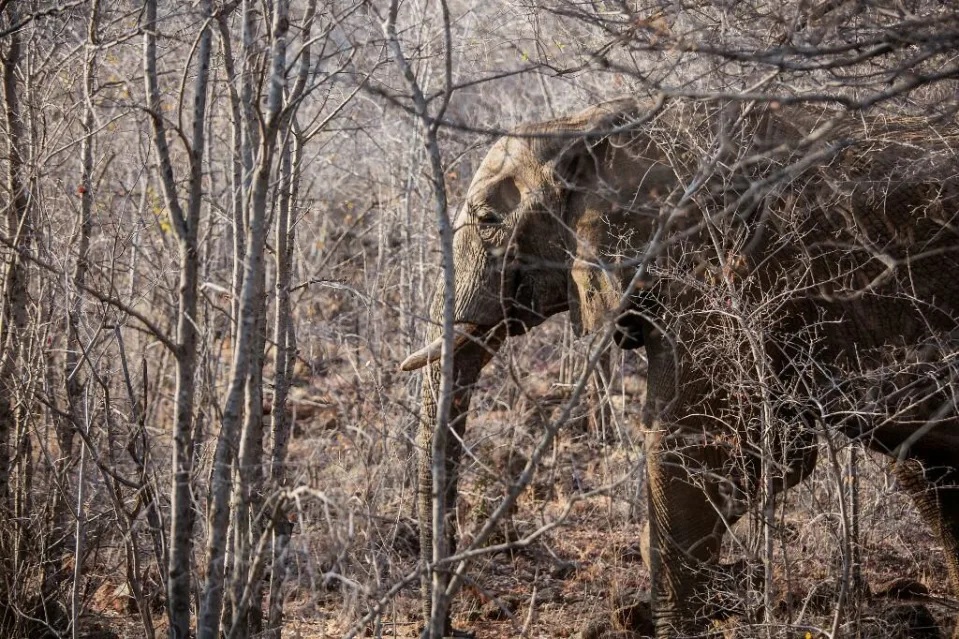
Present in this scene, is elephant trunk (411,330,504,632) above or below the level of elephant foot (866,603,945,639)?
above

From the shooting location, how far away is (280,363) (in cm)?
564

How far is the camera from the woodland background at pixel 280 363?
13.5ft

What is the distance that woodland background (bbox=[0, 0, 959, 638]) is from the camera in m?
4.10

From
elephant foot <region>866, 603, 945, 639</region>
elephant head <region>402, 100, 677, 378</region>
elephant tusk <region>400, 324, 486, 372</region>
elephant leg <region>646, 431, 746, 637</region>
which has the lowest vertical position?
Answer: elephant foot <region>866, 603, 945, 639</region>

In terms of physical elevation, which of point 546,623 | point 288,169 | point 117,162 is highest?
point 117,162

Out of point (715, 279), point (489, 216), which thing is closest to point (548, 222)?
point (489, 216)

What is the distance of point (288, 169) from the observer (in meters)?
6.35

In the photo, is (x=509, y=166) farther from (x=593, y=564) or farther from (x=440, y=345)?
(x=593, y=564)

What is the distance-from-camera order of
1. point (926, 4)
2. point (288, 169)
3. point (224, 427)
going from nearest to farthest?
1. point (224, 427)
2. point (926, 4)
3. point (288, 169)

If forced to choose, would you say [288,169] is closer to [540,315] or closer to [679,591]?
[540,315]

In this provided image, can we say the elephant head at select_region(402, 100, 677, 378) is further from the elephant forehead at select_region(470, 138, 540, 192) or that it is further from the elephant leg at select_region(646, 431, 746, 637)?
the elephant leg at select_region(646, 431, 746, 637)

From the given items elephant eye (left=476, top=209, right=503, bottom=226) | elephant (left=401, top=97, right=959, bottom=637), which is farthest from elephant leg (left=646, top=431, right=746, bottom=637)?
elephant eye (left=476, top=209, right=503, bottom=226)

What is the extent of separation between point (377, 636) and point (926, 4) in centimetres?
351

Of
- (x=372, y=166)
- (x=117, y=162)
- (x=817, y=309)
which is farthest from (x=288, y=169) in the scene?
(x=372, y=166)
